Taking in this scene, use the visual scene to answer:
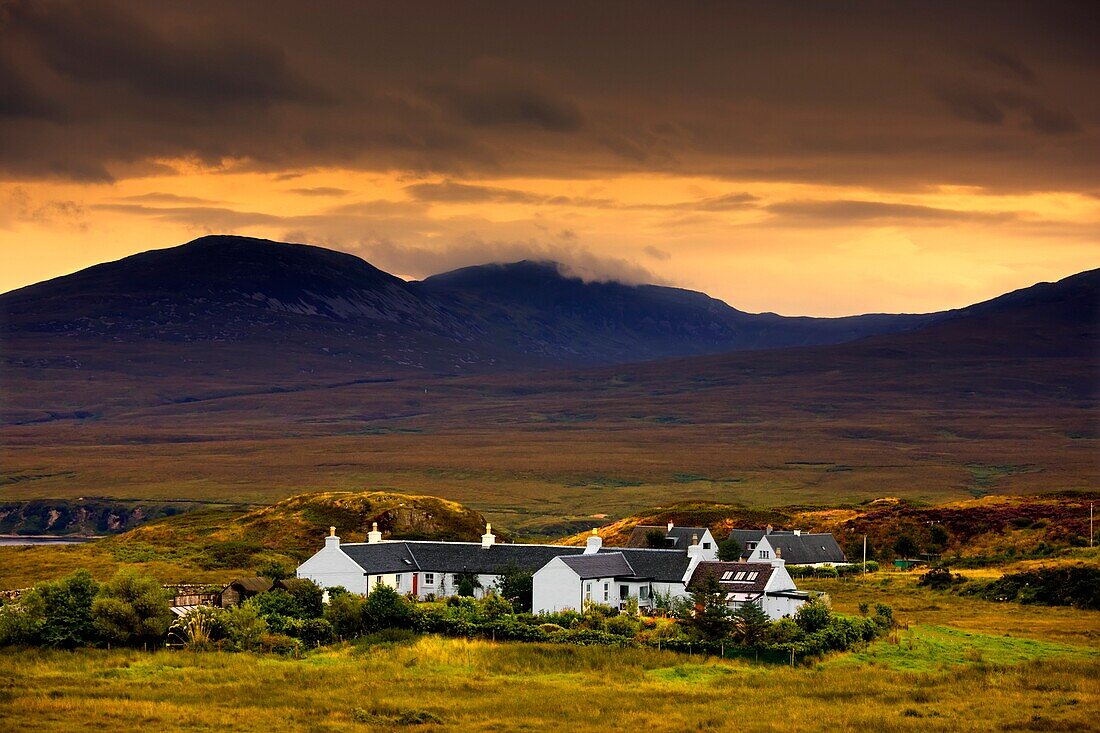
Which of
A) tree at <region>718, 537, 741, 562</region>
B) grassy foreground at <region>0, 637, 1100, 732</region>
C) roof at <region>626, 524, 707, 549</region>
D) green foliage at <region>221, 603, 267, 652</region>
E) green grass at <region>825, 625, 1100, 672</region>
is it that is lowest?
grassy foreground at <region>0, 637, 1100, 732</region>

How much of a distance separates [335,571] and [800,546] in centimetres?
3722

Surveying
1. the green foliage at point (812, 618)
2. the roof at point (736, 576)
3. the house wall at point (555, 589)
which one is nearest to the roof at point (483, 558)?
the roof at point (736, 576)

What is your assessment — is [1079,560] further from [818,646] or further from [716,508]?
[716,508]

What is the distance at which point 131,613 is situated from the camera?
198 feet

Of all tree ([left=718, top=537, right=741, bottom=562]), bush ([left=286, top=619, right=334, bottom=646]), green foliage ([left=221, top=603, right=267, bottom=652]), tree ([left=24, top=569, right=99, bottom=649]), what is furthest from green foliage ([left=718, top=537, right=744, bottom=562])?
tree ([left=24, top=569, right=99, bottom=649])

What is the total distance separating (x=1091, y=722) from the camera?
151 ft

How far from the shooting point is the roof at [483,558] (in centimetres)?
7375

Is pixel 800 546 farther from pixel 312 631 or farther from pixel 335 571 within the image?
pixel 312 631

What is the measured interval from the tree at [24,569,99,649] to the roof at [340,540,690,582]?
17.2m

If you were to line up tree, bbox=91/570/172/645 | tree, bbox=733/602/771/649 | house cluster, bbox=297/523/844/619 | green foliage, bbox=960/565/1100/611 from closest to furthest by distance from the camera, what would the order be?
1. tree, bbox=733/602/771/649
2. tree, bbox=91/570/172/645
3. house cluster, bbox=297/523/844/619
4. green foliage, bbox=960/565/1100/611

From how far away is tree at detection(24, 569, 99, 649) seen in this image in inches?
2362

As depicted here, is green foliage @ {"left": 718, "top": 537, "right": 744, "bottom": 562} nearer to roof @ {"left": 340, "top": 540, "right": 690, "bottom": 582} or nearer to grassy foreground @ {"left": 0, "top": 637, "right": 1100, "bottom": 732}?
roof @ {"left": 340, "top": 540, "right": 690, "bottom": 582}

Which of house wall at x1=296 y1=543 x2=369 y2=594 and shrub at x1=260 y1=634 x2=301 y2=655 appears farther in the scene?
house wall at x1=296 y1=543 x2=369 y2=594

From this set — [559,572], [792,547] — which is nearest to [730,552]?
[792,547]
